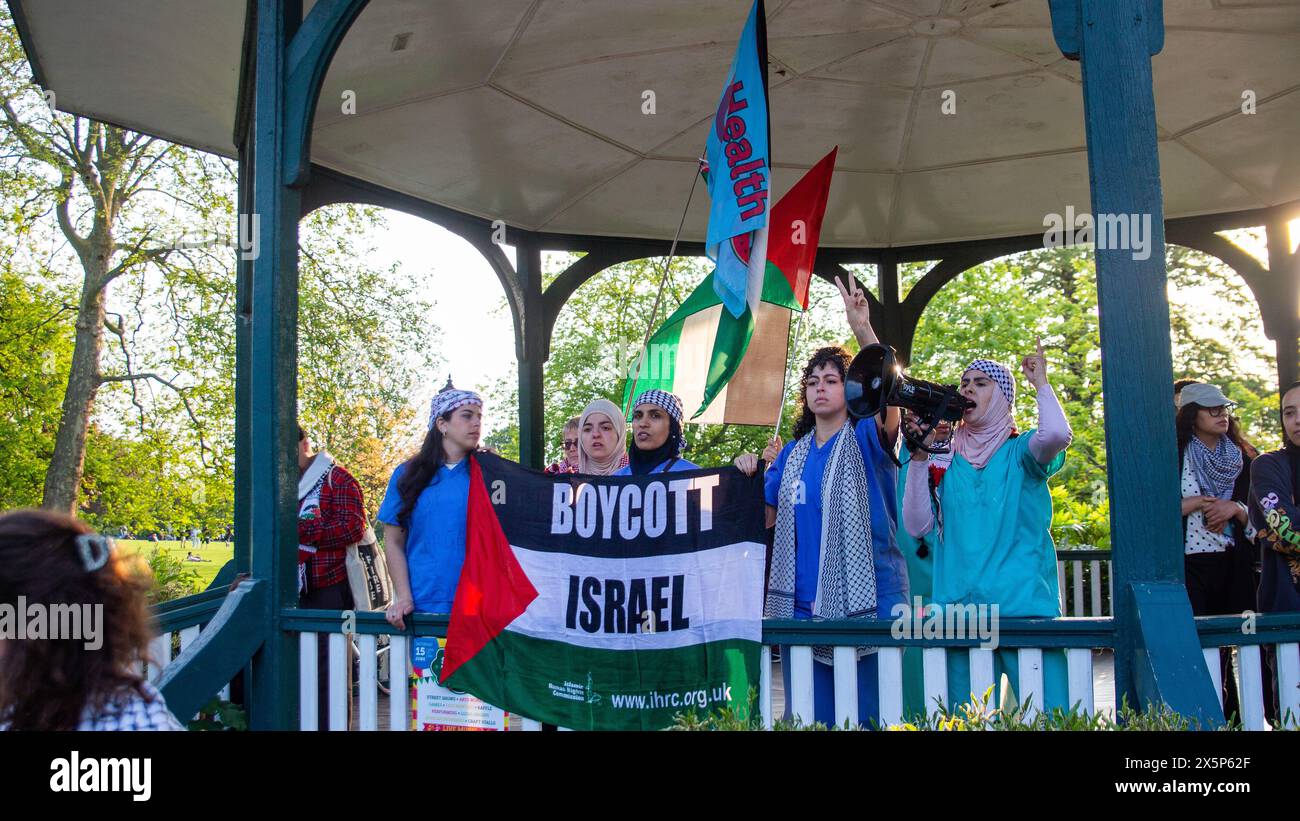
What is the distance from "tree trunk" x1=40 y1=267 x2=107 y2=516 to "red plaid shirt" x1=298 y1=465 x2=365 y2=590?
15.2 m

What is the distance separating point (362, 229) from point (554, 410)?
236 inches

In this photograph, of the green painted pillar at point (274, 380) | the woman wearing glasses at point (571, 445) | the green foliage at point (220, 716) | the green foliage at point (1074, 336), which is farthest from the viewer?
the green foliage at point (1074, 336)

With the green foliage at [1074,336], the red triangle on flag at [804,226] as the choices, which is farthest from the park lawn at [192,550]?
the green foliage at [1074,336]

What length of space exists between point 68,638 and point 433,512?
2.57 metres

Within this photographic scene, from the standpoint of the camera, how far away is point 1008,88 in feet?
22.8

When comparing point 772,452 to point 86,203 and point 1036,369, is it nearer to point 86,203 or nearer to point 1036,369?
point 1036,369

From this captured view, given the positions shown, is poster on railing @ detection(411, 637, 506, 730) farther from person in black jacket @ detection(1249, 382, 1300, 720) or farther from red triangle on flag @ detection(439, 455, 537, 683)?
person in black jacket @ detection(1249, 382, 1300, 720)

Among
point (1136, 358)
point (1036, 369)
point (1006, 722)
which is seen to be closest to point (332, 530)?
point (1036, 369)

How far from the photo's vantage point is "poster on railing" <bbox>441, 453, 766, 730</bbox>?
4289 mm

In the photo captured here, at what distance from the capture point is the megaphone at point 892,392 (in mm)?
4188

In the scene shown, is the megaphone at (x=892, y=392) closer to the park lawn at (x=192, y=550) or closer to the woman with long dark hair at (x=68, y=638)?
the park lawn at (x=192, y=550)
